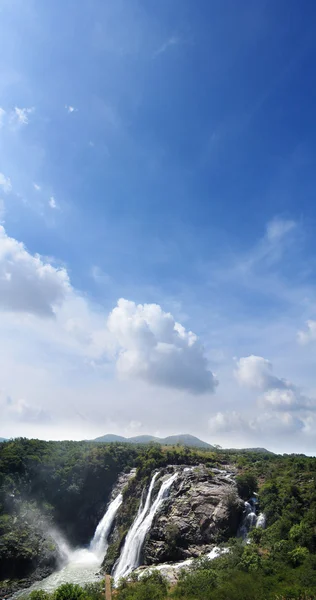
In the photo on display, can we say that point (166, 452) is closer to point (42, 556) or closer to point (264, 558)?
point (42, 556)

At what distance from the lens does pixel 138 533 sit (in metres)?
46.4

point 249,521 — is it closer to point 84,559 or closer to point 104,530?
point 104,530

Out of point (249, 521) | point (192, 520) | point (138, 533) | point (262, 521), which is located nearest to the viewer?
point (262, 521)

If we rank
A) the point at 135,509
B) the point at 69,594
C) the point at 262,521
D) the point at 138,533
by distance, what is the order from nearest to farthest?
the point at 69,594 < the point at 262,521 < the point at 138,533 < the point at 135,509

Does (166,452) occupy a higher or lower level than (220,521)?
higher

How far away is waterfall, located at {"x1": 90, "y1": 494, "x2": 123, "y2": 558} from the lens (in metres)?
57.1

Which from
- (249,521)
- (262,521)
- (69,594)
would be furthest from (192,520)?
(69,594)

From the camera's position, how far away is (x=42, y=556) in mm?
49406

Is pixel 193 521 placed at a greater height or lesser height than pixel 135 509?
greater

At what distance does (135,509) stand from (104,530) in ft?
31.3

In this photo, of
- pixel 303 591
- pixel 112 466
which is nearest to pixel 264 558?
pixel 303 591

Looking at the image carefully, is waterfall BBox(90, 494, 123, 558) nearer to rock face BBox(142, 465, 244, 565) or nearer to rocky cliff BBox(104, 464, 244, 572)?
rocky cliff BBox(104, 464, 244, 572)

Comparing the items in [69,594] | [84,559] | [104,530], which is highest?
[69,594]

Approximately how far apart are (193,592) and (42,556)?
3416 cm
